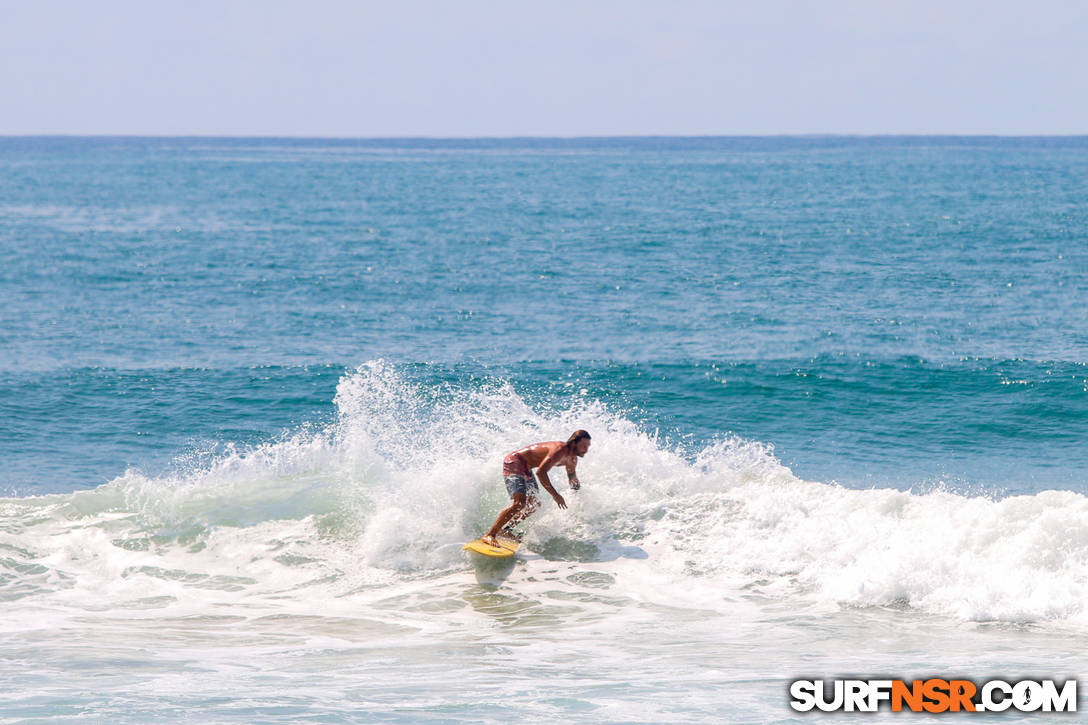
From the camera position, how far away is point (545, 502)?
14.2 metres

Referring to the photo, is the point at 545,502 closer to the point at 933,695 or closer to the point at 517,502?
the point at 517,502

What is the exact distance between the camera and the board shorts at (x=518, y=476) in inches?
528

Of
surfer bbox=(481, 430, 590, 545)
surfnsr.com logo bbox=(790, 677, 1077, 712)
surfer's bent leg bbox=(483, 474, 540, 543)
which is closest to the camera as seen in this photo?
surfnsr.com logo bbox=(790, 677, 1077, 712)

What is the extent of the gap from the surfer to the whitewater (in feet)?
1.67

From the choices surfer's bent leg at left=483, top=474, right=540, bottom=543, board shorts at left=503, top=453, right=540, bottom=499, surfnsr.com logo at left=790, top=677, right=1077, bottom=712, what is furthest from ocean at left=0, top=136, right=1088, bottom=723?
board shorts at left=503, top=453, right=540, bottom=499

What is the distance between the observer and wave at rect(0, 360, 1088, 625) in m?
12.3

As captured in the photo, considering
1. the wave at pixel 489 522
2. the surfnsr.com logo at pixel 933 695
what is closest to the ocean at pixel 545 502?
the wave at pixel 489 522

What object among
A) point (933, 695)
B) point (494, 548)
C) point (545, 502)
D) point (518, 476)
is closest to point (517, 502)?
point (518, 476)

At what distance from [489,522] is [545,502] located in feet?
2.42

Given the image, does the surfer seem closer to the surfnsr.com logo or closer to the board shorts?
the board shorts

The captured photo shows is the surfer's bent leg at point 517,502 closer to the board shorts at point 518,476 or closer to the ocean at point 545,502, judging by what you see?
the board shorts at point 518,476

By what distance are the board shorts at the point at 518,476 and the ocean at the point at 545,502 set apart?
0.81m

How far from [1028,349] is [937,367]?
282 cm

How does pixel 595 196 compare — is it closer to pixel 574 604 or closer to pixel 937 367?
pixel 937 367
